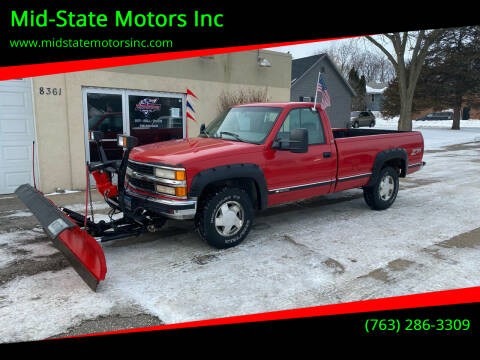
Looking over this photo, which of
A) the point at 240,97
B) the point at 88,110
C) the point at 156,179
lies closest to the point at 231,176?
the point at 156,179

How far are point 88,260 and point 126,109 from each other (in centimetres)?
673

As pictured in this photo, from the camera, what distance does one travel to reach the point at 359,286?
399 centimetres

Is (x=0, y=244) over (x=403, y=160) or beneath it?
beneath

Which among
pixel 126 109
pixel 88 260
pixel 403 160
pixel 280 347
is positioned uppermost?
pixel 126 109

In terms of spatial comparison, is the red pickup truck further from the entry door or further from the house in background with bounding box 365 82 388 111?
the house in background with bounding box 365 82 388 111

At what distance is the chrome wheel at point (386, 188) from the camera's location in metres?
7.05

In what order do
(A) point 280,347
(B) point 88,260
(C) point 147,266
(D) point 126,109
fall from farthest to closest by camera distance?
(D) point 126,109 → (C) point 147,266 → (B) point 88,260 → (A) point 280,347

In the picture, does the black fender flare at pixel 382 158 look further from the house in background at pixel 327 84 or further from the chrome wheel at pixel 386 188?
the house in background at pixel 327 84

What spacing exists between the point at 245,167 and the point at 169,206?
1.11 metres

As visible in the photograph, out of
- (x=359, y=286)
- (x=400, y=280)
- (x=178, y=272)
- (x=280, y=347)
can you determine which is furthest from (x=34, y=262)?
(x=400, y=280)

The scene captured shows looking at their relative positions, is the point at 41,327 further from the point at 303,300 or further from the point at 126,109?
the point at 126,109

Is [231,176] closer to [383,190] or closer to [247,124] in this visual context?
[247,124]

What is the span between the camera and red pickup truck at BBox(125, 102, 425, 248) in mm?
4695

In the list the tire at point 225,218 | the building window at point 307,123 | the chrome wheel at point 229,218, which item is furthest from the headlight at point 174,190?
the building window at point 307,123
